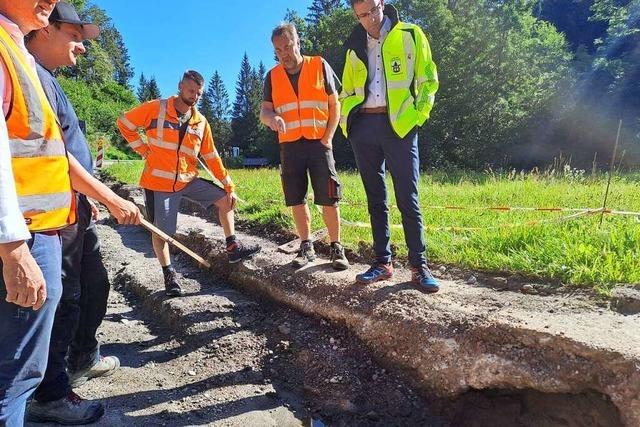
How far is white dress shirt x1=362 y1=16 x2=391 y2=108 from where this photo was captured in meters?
3.47

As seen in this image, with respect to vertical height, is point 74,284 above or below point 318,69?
below

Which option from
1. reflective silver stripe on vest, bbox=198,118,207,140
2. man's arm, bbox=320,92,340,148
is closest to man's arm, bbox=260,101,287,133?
man's arm, bbox=320,92,340,148

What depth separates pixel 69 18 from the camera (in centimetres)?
266

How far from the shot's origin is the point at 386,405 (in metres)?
3.00

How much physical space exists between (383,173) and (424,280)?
906 millimetres

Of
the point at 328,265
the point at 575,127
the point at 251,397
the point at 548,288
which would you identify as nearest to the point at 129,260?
the point at 328,265

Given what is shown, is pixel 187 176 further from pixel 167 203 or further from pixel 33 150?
pixel 33 150

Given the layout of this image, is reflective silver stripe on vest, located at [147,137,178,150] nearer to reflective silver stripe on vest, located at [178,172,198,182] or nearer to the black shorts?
reflective silver stripe on vest, located at [178,172,198,182]

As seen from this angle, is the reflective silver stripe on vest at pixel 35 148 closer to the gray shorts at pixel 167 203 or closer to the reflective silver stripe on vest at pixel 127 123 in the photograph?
the gray shorts at pixel 167 203

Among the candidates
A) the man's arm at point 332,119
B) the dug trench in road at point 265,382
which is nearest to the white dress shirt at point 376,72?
the man's arm at point 332,119

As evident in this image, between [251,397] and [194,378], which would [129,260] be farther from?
[251,397]

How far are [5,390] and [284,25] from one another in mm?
3299

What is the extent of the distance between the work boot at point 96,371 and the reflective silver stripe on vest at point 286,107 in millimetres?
2446

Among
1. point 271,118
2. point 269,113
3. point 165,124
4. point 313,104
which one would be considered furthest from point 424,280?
point 165,124
